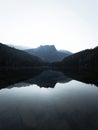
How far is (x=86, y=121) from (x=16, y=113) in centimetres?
907

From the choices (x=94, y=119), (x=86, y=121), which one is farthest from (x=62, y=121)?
(x=94, y=119)

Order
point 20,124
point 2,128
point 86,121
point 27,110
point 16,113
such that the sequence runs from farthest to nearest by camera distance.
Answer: point 27,110 → point 16,113 → point 86,121 → point 20,124 → point 2,128

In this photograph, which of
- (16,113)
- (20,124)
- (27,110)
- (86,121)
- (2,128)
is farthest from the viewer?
(27,110)

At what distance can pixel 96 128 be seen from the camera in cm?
1628

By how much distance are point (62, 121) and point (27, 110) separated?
643 centimetres

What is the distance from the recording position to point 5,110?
22.6 metres

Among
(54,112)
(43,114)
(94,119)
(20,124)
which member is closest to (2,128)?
(20,124)

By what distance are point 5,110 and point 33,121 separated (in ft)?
20.4

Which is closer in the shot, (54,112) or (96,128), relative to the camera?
(96,128)

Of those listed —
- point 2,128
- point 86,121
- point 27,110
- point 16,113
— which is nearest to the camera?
point 2,128

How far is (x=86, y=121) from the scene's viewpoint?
731 inches

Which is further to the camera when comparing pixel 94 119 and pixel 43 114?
pixel 43 114

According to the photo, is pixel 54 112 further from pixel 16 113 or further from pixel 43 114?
pixel 16 113

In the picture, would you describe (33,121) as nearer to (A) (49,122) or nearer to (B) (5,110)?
(A) (49,122)
